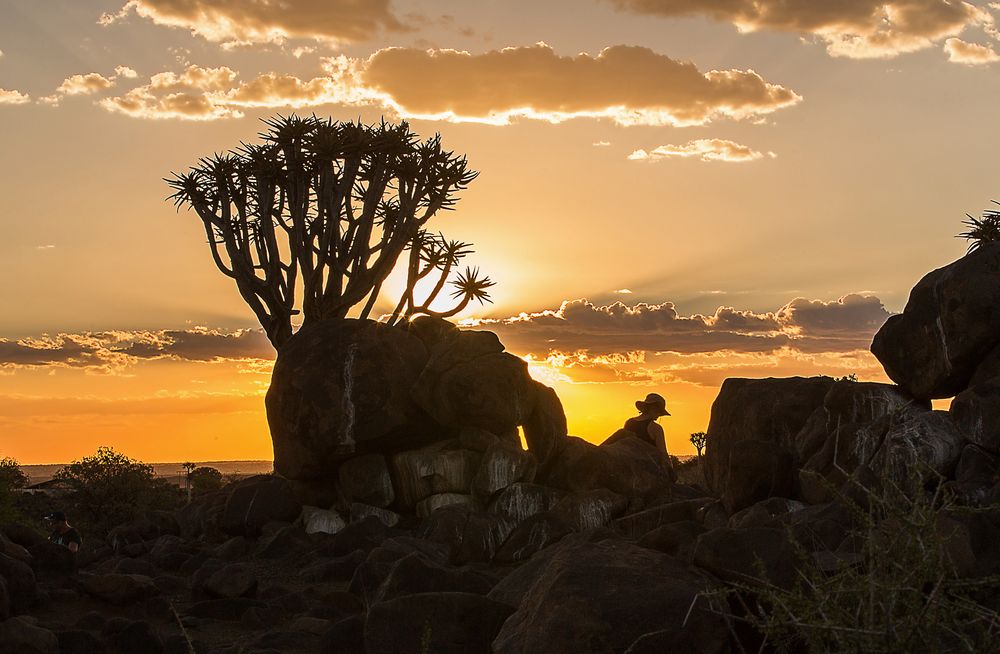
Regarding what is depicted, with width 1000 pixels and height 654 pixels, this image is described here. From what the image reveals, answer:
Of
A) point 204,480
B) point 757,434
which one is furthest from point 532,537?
point 204,480

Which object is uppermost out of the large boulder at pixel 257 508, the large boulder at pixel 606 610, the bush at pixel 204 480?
the large boulder at pixel 606 610

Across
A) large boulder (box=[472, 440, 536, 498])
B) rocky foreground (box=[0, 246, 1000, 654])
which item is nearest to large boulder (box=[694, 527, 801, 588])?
rocky foreground (box=[0, 246, 1000, 654])

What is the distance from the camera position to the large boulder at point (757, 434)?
1456cm

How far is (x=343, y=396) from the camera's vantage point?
21.8 m

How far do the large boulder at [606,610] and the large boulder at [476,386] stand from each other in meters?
12.5

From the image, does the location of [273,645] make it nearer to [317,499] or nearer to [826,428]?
[826,428]

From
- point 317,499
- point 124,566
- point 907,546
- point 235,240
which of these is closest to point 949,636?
point 907,546

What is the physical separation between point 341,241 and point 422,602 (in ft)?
67.0

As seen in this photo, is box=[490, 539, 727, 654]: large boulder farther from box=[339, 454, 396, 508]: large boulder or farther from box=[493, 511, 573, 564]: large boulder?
box=[339, 454, 396, 508]: large boulder

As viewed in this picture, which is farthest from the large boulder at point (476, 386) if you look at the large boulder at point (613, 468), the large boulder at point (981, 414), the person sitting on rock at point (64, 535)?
the large boulder at point (981, 414)

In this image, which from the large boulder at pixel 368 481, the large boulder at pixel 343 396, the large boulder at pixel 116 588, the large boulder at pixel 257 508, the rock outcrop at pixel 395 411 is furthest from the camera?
the large boulder at pixel 257 508

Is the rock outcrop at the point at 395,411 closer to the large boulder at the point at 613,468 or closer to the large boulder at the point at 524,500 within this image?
the large boulder at the point at 613,468

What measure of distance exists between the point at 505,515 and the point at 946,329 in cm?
808

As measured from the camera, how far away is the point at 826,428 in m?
15.4
